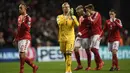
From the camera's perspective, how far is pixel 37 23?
32375mm

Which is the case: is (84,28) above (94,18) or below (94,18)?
below

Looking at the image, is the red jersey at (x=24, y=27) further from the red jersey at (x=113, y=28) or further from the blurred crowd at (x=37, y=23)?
the blurred crowd at (x=37, y=23)

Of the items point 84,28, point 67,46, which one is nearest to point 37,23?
point 84,28

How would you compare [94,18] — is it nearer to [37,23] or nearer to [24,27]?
[24,27]

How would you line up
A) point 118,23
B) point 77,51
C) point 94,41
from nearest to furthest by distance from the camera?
point 118,23 < point 94,41 < point 77,51

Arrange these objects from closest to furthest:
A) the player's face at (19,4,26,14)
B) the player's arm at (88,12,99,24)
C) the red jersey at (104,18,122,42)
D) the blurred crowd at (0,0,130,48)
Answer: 1. the player's face at (19,4,26,14)
2. the player's arm at (88,12,99,24)
3. the red jersey at (104,18,122,42)
4. the blurred crowd at (0,0,130,48)

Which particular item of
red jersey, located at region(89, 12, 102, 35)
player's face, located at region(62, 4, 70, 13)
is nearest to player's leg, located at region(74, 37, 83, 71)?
red jersey, located at region(89, 12, 102, 35)

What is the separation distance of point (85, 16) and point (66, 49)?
2.78 metres

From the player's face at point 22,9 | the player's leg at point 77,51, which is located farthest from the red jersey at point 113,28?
the player's face at point 22,9

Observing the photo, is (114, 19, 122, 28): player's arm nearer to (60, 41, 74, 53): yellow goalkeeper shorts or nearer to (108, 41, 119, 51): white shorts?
(108, 41, 119, 51): white shorts

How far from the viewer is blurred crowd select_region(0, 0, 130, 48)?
1211 inches

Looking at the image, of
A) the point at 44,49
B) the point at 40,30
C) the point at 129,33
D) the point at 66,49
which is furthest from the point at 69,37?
the point at 129,33

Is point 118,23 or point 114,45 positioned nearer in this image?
point 118,23

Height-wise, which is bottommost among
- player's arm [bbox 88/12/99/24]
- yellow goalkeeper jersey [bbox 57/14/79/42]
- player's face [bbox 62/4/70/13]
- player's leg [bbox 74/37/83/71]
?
player's leg [bbox 74/37/83/71]
